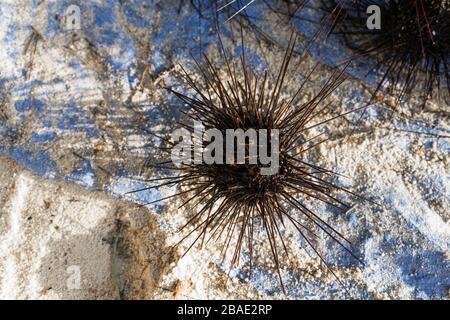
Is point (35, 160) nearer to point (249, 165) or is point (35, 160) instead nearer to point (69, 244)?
point (69, 244)

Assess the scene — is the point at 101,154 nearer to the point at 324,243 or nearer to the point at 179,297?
the point at 179,297

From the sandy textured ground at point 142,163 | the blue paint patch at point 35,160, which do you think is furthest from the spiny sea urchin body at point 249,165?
the blue paint patch at point 35,160

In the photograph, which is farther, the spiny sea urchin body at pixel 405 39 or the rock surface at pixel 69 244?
the rock surface at pixel 69 244

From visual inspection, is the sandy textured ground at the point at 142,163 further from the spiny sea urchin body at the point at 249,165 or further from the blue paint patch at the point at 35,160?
the spiny sea urchin body at the point at 249,165

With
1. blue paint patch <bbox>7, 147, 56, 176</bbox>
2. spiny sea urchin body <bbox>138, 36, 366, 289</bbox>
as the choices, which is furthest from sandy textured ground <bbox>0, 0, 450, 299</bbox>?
spiny sea urchin body <bbox>138, 36, 366, 289</bbox>

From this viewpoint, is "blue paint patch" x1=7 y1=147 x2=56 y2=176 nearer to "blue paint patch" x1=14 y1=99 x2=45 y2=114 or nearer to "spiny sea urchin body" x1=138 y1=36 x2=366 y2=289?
"blue paint patch" x1=14 y1=99 x2=45 y2=114

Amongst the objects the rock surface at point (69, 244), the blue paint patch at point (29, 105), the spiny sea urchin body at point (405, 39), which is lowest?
the rock surface at point (69, 244)

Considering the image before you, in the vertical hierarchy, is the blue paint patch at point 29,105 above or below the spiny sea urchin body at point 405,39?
below
